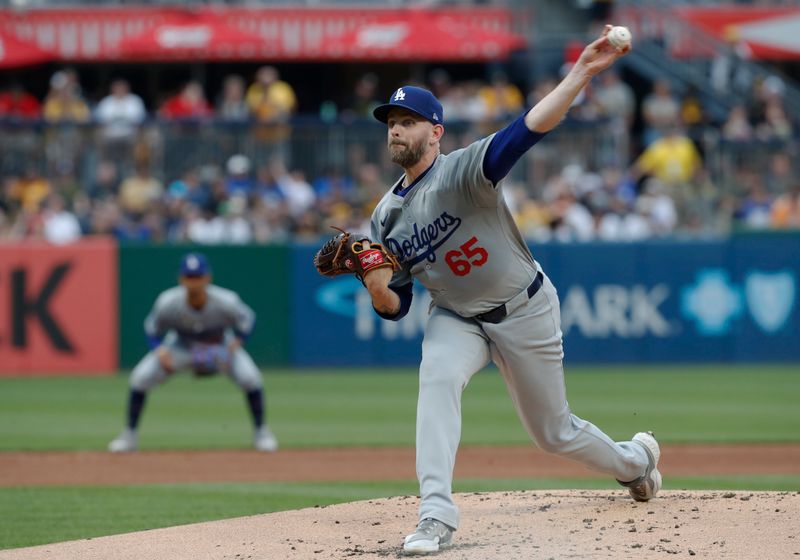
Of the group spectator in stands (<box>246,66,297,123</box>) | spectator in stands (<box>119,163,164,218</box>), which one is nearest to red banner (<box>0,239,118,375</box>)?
spectator in stands (<box>119,163,164,218</box>)

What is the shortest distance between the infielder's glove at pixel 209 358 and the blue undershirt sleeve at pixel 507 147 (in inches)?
225

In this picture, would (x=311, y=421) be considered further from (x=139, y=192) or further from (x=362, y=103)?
(x=362, y=103)

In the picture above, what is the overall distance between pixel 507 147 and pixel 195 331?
20.1ft

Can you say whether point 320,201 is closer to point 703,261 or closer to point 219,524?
point 703,261

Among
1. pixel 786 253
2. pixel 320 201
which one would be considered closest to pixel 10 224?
pixel 320 201

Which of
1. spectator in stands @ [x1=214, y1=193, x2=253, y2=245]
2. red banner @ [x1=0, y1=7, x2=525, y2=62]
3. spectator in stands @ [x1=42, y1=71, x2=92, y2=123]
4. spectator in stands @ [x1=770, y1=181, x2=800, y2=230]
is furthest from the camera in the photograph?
red banner @ [x1=0, y1=7, x2=525, y2=62]

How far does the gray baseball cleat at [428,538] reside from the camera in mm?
5793

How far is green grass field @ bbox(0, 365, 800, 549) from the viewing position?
8219 millimetres

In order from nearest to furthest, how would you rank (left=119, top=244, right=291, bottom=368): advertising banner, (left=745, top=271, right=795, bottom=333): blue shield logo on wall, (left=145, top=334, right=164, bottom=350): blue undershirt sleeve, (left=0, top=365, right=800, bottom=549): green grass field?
(left=0, top=365, right=800, bottom=549): green grass field
(left=145, top=334, right=164, bottom=350): blue undershirt sleeve
(left=119, top=244, right=291, bottom=368): advertising banner
(left=745, top=271, right=795, bottom=333): blue shield logo on wall

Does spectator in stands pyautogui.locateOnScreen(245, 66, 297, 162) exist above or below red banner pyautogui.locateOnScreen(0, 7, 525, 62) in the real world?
below

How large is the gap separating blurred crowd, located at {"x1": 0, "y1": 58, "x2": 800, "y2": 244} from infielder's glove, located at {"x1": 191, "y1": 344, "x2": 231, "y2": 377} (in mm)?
6461

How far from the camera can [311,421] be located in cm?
1297

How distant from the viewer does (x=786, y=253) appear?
17844 millimetres

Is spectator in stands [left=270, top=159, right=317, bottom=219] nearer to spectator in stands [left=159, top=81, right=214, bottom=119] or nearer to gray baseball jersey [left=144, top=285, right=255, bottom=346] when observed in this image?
spectator in stands [left=159, top=81, right=214, bottom=119]
